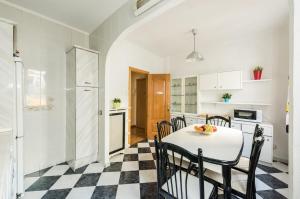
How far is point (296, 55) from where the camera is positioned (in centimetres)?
78

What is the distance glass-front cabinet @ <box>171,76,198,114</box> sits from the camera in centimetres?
390

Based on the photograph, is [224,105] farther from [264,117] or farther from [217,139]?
[217,139]

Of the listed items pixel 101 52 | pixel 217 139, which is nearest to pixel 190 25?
pixel 101 52

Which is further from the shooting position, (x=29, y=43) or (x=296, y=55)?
(x=29, y=43)

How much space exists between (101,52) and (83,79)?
0.63m

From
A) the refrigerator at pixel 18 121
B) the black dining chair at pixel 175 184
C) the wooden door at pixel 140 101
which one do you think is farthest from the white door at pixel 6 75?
the wooden door at pixel 140 101

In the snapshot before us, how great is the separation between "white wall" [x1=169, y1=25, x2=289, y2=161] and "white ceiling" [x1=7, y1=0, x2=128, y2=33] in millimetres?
2627

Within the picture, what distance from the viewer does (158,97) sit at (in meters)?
4.17

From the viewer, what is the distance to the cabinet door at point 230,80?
309 centimetres

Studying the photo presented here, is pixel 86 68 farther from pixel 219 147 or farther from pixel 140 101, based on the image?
pixel 140 101

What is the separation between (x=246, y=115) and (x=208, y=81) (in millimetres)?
1145

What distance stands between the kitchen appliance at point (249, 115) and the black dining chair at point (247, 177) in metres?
1.81

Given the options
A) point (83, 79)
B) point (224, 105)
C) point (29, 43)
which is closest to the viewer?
point (29, 43)

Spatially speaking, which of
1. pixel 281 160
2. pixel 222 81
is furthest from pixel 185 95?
pixel 281 160
